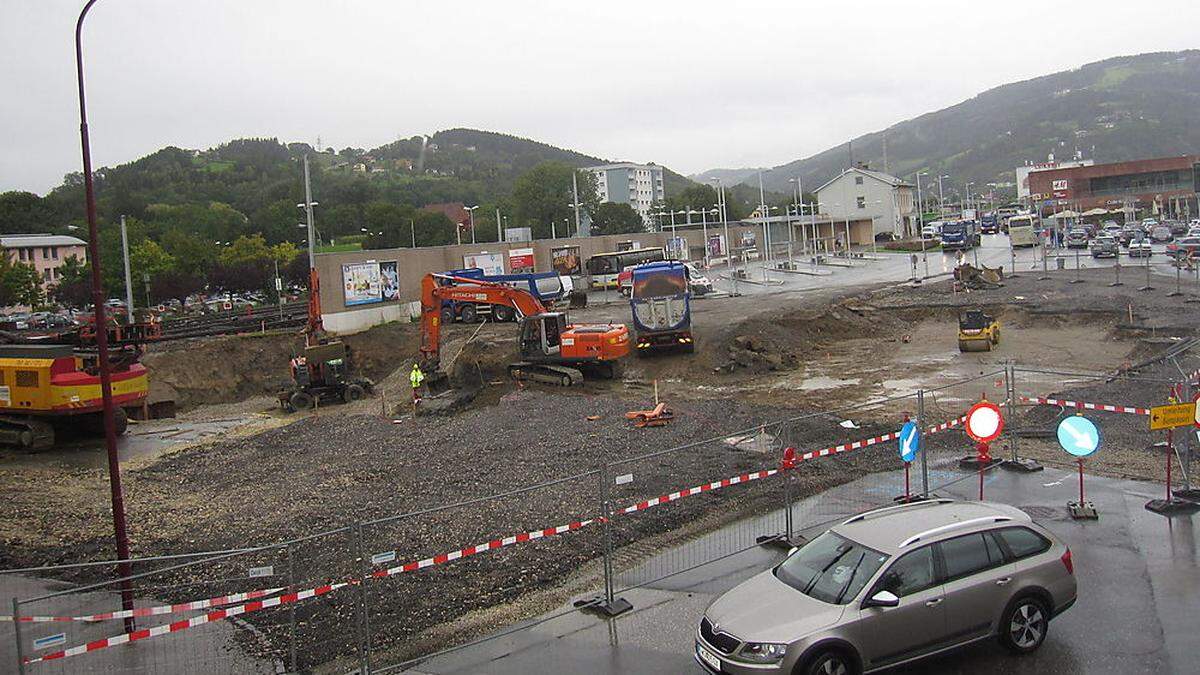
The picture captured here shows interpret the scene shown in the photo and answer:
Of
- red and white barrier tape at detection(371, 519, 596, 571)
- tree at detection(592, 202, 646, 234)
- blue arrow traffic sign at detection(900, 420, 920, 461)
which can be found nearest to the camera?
red and white barrier tape at detection(371, 519, 596, 571)

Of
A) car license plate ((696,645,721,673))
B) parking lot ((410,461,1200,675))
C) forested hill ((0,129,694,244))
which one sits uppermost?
forested hill ((0,129,694,244))

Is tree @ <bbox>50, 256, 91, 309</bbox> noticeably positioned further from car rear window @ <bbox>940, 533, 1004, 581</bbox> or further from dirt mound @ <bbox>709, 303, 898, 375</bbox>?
car rear window @ <bbox>940, 533, 1004, 581</bbox>

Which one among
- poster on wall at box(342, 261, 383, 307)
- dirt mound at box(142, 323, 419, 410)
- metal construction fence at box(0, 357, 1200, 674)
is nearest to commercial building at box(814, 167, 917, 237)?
poster on wall at box(342, 261, 383, 307)

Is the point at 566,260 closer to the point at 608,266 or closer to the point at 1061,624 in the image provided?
the point at 608,266

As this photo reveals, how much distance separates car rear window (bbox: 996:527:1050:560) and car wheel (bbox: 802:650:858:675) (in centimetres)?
215

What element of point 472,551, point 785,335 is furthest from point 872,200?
point 472,551

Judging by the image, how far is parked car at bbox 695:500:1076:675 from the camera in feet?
27.1

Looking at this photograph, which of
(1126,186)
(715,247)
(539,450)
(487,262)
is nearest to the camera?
(539,450)

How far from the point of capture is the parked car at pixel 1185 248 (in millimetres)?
55219

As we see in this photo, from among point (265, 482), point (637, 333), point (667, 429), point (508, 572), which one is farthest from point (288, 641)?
point (637, 333)

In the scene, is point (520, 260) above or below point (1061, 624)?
above

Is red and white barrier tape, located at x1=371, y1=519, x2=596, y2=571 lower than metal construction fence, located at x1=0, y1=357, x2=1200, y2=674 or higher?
higher

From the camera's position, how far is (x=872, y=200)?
111 metres

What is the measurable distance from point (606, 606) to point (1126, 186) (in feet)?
425
